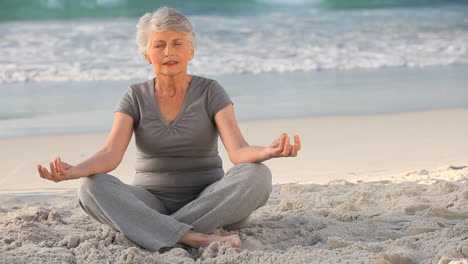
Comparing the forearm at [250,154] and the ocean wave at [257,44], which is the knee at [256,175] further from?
the ocean wave at [257,44]

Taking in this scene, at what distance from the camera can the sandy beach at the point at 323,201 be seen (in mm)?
2623

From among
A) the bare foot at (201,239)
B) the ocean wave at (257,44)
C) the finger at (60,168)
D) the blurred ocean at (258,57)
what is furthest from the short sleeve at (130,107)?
the ocean wave at (257,44)

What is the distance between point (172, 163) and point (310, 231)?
0.76 m

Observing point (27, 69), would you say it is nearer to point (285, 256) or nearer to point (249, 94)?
point (249, 94)

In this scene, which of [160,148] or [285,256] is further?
[160,148]

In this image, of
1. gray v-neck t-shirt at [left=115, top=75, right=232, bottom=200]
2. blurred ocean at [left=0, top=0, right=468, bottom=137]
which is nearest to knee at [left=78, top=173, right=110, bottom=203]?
gray v-neck t-shirt at [left=115, top=75, right=232, bottom=200]

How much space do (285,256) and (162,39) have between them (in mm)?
1102

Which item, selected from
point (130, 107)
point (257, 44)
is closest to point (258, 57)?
point (257, 44)

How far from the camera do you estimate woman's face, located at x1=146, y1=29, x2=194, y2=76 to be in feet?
9.33

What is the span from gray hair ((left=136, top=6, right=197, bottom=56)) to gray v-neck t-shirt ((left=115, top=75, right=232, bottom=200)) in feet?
0.77

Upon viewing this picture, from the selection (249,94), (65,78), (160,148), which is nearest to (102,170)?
(160,148)

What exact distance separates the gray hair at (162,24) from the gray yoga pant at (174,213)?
2.11ft

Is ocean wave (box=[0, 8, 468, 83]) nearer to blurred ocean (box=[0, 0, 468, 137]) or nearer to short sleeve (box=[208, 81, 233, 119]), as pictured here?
blurred ocean (box=[0, 0, 468, 137])

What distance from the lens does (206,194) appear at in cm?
280
